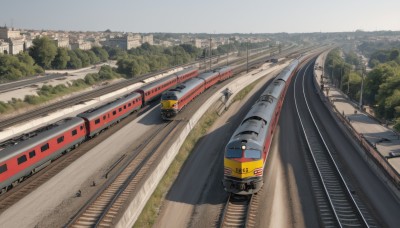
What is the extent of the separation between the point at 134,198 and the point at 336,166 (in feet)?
54.2

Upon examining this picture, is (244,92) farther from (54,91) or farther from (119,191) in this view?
(119,191)

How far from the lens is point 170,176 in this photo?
86.9 feet

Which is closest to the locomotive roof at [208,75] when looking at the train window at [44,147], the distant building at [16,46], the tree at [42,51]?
the train window at [44,147]

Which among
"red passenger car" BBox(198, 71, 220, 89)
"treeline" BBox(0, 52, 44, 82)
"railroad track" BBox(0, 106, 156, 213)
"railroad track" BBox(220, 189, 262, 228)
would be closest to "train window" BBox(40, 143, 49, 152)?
"railroad track" BBox(0, 106, 156, 213)

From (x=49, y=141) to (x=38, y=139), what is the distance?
3.85 ft

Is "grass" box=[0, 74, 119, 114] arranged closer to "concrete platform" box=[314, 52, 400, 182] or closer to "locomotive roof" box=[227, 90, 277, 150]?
"locomotive roof" box=[227, 90, 277, 150]

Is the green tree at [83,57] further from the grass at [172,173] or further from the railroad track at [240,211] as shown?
the railroad track at [240,211]

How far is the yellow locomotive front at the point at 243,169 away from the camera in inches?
826

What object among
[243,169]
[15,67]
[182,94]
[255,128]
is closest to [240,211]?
[243,169]

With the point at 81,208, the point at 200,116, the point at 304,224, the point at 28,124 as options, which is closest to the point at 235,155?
the point at 304,224

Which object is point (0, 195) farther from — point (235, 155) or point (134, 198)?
point (235, 155)

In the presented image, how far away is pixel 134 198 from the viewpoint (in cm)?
2030

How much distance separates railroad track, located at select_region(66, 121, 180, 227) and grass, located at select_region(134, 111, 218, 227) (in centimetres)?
127

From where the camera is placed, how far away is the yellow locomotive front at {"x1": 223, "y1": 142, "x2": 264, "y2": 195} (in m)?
21.0
